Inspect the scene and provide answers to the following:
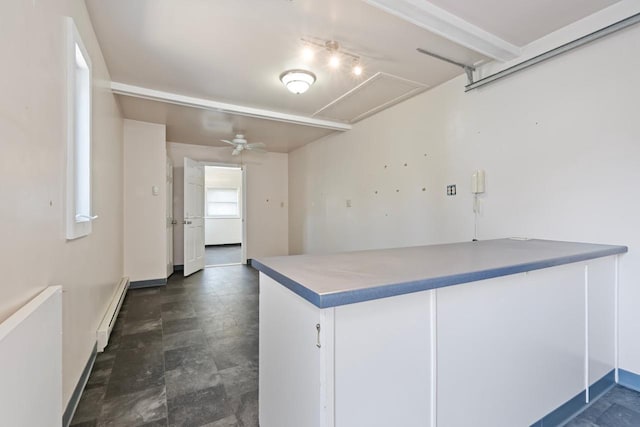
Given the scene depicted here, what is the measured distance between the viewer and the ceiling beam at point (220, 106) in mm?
3296

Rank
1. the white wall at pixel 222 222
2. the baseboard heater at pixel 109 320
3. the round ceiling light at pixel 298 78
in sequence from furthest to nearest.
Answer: the white wall at pixel 222 222 < the round ceiling light at pixel 298 78 < the baseboard heater at pixel 109 320

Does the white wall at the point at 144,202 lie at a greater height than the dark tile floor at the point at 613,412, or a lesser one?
greater

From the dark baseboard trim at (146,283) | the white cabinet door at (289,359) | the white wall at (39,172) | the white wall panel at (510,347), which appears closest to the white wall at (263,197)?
the dark baseboard trim at (146,283)

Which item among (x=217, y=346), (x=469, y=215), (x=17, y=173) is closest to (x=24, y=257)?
(x=17, y=173)

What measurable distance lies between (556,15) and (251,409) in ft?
11.2

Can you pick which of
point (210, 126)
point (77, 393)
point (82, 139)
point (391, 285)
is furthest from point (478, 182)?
point (210, 126)

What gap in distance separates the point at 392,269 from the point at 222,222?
9252 millimetres

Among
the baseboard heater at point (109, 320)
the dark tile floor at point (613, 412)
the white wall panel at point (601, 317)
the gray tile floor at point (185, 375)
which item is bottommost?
the dark tile floor at point (613, 412)

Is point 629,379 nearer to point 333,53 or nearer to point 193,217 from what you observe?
point 333,53

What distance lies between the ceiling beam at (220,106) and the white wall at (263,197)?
2.48 meters

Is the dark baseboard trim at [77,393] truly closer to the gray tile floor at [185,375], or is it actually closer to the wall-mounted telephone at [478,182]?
the gray tile floor at [185,375]

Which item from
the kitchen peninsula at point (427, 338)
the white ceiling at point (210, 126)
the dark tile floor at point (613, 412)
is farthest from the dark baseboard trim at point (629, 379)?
the white ceiling at point (210, 126)

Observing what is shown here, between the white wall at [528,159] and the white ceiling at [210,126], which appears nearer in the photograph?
the white wall at [528,159]

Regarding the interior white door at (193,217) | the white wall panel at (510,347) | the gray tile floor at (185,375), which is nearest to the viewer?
the white wall panel at (510,347)
